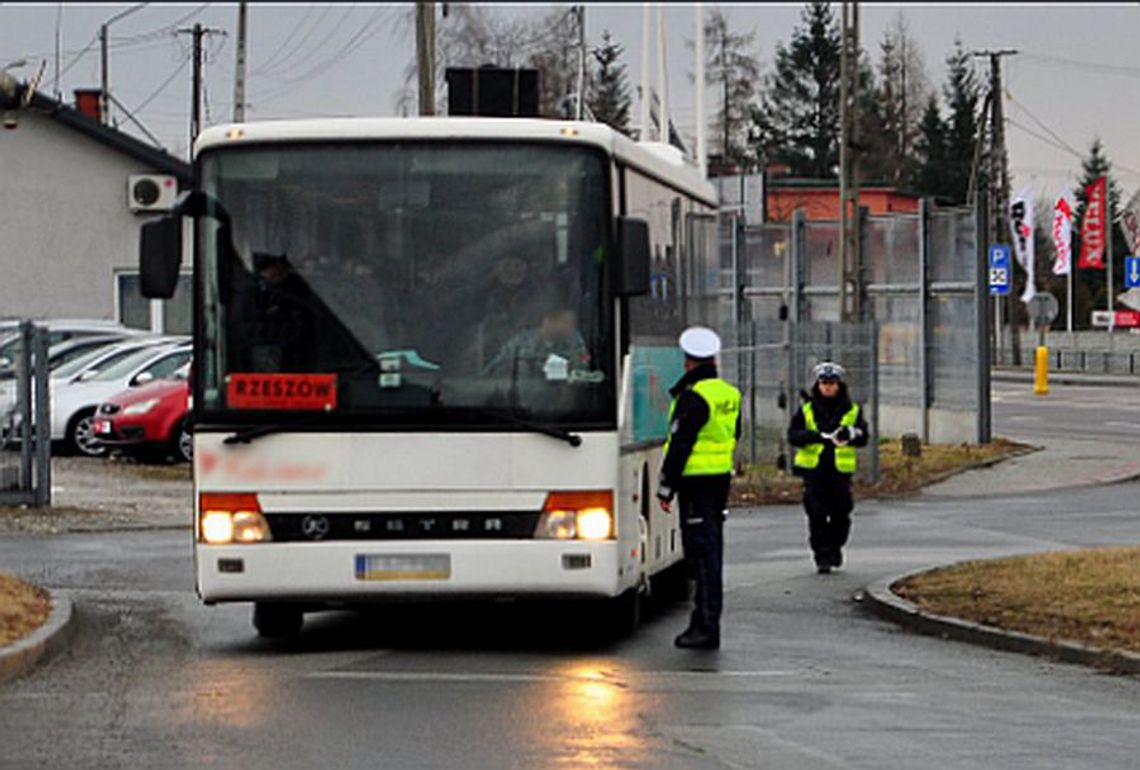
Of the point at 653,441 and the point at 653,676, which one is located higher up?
the point at 653,441

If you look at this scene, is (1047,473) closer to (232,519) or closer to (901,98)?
(232,519)

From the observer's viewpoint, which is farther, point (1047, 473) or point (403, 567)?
point (1047, 473)

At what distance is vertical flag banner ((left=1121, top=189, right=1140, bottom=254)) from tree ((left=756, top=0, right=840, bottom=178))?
298 ft

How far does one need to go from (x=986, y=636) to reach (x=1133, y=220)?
6202 mm

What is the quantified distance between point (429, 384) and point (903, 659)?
319 cm

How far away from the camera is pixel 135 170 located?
52.2m

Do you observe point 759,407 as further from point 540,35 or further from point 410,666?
point 540,35

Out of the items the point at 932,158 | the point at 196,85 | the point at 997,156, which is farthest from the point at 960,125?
the point at 196,85

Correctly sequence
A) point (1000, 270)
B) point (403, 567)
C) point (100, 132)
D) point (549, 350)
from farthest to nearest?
1. point (1000, 270)
2. point (100, 132)
3. point (549, 350)
4. point (403, 567)

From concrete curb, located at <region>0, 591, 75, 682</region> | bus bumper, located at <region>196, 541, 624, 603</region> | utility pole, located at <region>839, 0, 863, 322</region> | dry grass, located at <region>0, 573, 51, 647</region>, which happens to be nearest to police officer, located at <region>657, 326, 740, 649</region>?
bus bumper, located at <region>196, 541, 624, 603</region>

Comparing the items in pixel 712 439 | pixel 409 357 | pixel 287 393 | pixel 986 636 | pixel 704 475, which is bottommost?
pixel 986 636

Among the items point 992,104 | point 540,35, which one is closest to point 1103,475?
point 992,104

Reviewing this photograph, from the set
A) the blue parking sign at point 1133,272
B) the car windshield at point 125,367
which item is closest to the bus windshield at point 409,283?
the blue parking sign at point 1133,272

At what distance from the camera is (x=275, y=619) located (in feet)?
49.3
